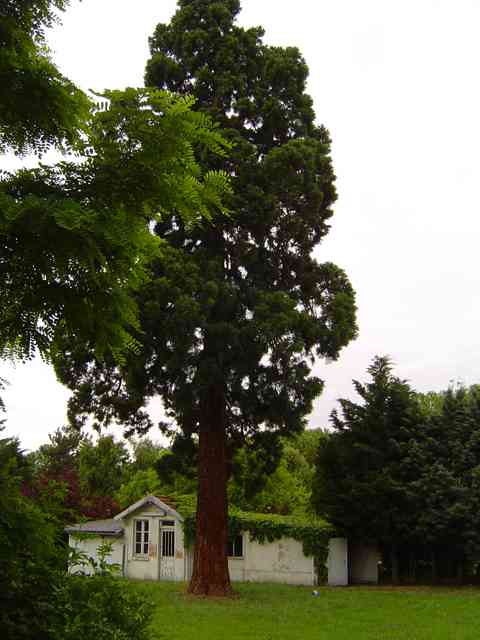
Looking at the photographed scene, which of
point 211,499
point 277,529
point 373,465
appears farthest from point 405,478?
point 211,499

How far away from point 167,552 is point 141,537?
4.88ft

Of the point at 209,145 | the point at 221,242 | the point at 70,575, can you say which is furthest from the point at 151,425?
the point at 209,145

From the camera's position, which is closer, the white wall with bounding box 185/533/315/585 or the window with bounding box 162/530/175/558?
the white wall with bounding box 185/533/315/585

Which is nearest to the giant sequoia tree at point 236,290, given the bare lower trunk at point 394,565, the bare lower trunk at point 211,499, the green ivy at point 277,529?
the bare lower trunk at point 211,499

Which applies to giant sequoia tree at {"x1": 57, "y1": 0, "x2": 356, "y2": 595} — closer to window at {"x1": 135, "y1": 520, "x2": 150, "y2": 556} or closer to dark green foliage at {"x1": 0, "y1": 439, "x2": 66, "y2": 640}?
window at {"x1": 135, "y1": 520, "x2": 150, "y2": 556}

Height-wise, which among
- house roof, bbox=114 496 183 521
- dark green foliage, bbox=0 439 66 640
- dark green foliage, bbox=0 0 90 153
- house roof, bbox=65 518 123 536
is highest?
dark green foliage, bbox=0 0 90 153

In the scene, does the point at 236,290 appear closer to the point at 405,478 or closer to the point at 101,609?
the point at 405,478

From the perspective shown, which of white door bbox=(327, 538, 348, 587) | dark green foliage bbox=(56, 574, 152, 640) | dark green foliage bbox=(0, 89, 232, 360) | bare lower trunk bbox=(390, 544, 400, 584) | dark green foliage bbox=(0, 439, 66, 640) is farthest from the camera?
white door bbox=(327, 538, 348, 587)

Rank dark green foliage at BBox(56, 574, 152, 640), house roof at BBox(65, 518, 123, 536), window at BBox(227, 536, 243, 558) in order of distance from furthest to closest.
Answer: house roof at BBox(65, 518, 123, 536)
window at BBox(227, 536, 243, 558)
dark green foliage at BBox(56, 574, 152, 640)

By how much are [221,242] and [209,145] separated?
16.2 meters

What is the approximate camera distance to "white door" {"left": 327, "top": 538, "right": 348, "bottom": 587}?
26.2 m

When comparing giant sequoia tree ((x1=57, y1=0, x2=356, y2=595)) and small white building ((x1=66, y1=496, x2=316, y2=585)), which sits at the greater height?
giant sequoia tree ((x1=57, y1=0, x2=356, y2=595))

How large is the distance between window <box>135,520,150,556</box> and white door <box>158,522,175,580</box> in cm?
80

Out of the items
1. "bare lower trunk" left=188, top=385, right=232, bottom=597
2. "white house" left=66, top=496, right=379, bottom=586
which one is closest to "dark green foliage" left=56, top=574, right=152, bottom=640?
"bare lower trunk" left=188, top=385, right=232, bottom=597
